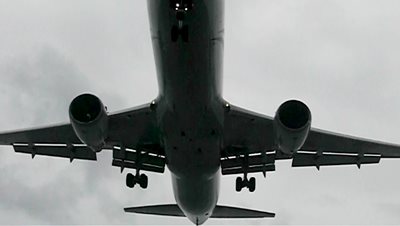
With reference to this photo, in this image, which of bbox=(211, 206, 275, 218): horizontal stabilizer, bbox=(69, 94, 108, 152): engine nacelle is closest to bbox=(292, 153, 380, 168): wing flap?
bbox=(211, 206, 275, 218): horizontal stabilizer

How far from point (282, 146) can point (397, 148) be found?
647cm

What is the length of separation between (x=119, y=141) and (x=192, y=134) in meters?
→ 3.97

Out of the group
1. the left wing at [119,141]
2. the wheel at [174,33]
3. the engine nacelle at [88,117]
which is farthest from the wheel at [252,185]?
the wheel at [174,33]

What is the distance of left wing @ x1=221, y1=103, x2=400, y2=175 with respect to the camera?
21.6m

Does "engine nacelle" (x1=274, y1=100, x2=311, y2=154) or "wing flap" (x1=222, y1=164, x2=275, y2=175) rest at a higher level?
"engine nacelle" (x1=274, y1=100, x2=311, y2=154)

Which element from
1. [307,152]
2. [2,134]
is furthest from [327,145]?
[2,134]

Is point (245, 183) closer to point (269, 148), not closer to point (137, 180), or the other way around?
point (269, 148)

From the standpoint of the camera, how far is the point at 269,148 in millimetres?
23062

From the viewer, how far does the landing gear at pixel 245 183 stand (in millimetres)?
24734

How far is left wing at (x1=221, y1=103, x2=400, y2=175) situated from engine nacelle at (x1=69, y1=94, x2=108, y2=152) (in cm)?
427

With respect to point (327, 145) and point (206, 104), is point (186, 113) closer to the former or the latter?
point (206, 104)

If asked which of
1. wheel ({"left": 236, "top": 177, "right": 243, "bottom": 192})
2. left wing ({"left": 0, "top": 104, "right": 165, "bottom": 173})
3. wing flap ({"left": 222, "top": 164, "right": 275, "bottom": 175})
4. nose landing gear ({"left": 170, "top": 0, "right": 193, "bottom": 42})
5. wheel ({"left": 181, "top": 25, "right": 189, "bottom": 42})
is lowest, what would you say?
wheel ({"left": 236, "top": 177, "right": 243, "bottom": 192})

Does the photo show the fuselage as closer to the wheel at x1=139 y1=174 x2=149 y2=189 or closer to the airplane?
the airplane

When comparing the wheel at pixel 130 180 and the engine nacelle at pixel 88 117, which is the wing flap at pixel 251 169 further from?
the engine nacelle at pixel 88 117
